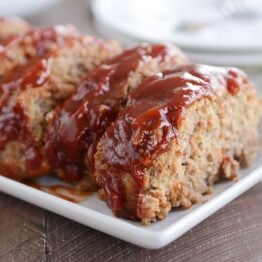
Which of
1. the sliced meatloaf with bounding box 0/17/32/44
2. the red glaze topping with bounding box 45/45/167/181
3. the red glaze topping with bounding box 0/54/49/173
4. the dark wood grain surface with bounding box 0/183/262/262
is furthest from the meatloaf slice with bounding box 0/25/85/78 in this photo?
the dark wood grain surface with bounding box 0/183/262/262

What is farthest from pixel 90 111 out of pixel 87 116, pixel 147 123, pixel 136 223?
pixel 136 223

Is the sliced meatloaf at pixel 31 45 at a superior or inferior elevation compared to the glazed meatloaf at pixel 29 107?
superior

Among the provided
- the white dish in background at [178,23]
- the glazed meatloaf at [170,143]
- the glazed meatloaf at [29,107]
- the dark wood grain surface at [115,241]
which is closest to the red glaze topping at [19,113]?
the glazed meatloaf at [29,107]

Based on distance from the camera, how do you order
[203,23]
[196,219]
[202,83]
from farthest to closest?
[203,23]
[202,83]
[196,219]

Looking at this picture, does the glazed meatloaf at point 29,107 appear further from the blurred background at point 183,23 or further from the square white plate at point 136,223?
the blurred background at point 183,23

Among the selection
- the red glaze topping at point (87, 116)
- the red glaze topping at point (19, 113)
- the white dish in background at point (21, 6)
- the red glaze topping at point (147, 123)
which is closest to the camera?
the red glaze topping at point (147, 123)

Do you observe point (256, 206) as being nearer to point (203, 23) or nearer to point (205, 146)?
point (205, 146)

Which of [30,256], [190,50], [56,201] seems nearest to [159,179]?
[56,201]

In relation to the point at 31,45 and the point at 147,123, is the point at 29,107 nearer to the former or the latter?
the point at 31,45
